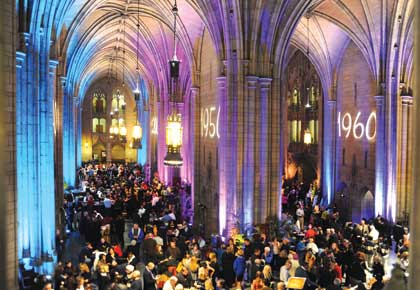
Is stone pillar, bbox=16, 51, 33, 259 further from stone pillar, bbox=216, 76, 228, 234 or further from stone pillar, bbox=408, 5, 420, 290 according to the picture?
stone pillar, bbox=408, 5, 420, 290

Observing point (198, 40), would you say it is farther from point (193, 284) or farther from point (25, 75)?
point (193, 284)

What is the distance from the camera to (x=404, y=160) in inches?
761

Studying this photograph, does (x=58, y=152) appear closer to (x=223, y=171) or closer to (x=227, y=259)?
(x=223, y=171)

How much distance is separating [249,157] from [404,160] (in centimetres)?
854

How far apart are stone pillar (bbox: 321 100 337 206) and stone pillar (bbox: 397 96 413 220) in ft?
19.5

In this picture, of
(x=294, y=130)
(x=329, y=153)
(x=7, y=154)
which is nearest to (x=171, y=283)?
Result: (x=7, y=154)

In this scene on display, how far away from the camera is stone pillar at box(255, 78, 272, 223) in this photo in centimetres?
1562

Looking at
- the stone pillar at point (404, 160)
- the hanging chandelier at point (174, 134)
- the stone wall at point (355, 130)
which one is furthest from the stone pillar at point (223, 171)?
the stone wall at point (355, 130)

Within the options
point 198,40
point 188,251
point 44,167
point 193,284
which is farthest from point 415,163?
point 198,40

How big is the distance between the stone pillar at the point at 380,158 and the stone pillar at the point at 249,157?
7.62 metres

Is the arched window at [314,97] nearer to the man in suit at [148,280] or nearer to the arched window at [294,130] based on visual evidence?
the arched window at [294,130]

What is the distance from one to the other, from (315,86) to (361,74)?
6048 millimetres

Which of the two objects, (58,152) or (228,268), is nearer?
(228,268)

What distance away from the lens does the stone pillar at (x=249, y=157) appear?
15.4 meters
